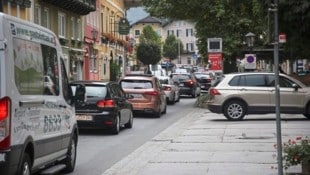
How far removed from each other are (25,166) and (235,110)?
14105 millimetres

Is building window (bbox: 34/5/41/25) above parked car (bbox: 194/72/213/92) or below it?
above

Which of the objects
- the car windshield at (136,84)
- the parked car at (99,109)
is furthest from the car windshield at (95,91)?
the car windshield at (136,84)

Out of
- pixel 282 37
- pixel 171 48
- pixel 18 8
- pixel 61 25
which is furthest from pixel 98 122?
pixel 171 48

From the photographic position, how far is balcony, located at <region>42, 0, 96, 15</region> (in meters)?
38.8

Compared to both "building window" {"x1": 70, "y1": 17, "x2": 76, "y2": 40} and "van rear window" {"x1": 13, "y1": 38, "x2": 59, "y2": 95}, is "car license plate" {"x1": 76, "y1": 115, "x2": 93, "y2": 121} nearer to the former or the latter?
"van rear window" {"x1": 13, "y1": 38, "x2": 59, "y2": 95}

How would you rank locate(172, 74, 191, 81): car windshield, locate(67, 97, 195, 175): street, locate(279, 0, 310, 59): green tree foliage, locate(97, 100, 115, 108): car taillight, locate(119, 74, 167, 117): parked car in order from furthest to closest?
locate(172, 74, 191, 81): car windshield
locate(119, 74, 167, 117): parked car
locate(97, 100, 115, 108): car taillight
locate(67, 97, 195, 175): street
locate(279, 0, 310, 59): green tree foliage

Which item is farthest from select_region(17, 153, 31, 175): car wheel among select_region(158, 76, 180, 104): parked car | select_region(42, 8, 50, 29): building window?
select_region(42, 8, 50, 29): building window

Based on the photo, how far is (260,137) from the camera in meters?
16.3

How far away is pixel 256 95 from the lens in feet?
71.1

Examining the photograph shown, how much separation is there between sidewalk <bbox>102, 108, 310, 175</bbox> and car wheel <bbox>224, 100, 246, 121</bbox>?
0.94 m

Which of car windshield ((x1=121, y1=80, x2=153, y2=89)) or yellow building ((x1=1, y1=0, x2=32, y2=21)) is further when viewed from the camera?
yellow building ((x1=1, y1=0, x2=32, y2=21))

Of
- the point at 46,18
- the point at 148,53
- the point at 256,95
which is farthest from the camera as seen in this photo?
the point at 148,53

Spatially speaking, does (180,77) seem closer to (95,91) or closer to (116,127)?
(116,127)

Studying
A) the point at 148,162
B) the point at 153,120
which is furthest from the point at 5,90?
the point at 153,120
